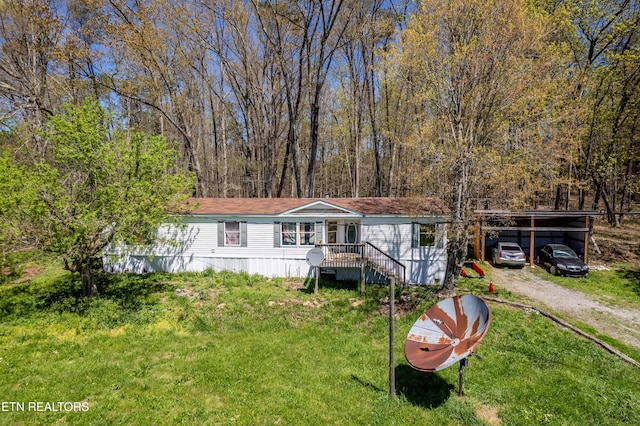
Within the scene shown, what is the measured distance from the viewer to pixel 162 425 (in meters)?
6.52

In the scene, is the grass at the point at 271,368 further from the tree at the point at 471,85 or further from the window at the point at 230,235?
the tree at the point at 471,85

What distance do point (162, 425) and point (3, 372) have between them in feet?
16.8

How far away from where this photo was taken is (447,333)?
7816 mm

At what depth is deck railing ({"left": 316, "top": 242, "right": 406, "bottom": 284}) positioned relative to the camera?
15.2 meters

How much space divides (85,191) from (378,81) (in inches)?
910

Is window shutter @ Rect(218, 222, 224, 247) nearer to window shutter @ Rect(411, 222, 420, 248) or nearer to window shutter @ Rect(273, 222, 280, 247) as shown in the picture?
window shutter @ Rect(273, 222, 280, 247)

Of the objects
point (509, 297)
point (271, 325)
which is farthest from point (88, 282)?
point (509, 297)

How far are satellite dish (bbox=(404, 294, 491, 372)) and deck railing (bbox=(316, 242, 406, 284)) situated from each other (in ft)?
21.8

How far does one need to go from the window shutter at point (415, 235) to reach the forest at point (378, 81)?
1746 mm

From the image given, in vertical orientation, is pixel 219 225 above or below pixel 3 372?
above

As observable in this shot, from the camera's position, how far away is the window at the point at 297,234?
1703 cm

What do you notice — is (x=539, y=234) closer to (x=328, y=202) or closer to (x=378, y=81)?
(x=328, y=202)

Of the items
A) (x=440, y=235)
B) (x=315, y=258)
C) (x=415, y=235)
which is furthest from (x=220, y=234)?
(x=440, y=235)

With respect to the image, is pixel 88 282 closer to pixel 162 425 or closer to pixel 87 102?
pixel 87 102
